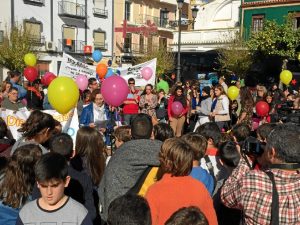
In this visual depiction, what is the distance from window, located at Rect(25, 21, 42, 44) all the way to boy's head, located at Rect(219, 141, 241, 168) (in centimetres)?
2573

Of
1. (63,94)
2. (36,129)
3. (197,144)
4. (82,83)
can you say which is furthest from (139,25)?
(197,144)

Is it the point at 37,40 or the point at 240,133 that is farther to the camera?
the point at 37,40

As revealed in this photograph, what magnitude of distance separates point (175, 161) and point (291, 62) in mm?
21479

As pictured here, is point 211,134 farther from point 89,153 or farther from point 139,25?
point 139,25

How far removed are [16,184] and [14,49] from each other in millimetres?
23113

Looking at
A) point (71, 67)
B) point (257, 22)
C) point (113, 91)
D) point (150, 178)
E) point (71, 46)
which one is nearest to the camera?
point (150, 178)

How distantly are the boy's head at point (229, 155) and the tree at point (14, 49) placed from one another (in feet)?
75.0

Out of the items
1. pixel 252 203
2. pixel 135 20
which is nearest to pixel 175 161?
pixel 252 203

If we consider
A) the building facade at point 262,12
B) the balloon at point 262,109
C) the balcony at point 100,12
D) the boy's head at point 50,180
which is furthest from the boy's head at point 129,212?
the balcony at point 100,12

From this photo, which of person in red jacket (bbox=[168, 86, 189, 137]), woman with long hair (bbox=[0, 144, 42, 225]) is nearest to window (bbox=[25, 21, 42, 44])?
person in red jacket (bbox=[168, 86, 189, 137])

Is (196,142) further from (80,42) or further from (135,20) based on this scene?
(135,20)

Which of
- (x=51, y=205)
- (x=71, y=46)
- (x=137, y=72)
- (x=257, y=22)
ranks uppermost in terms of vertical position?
(x=257, y=22)

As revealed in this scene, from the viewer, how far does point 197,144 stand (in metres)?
3.69

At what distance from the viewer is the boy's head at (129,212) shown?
7.12 ft
